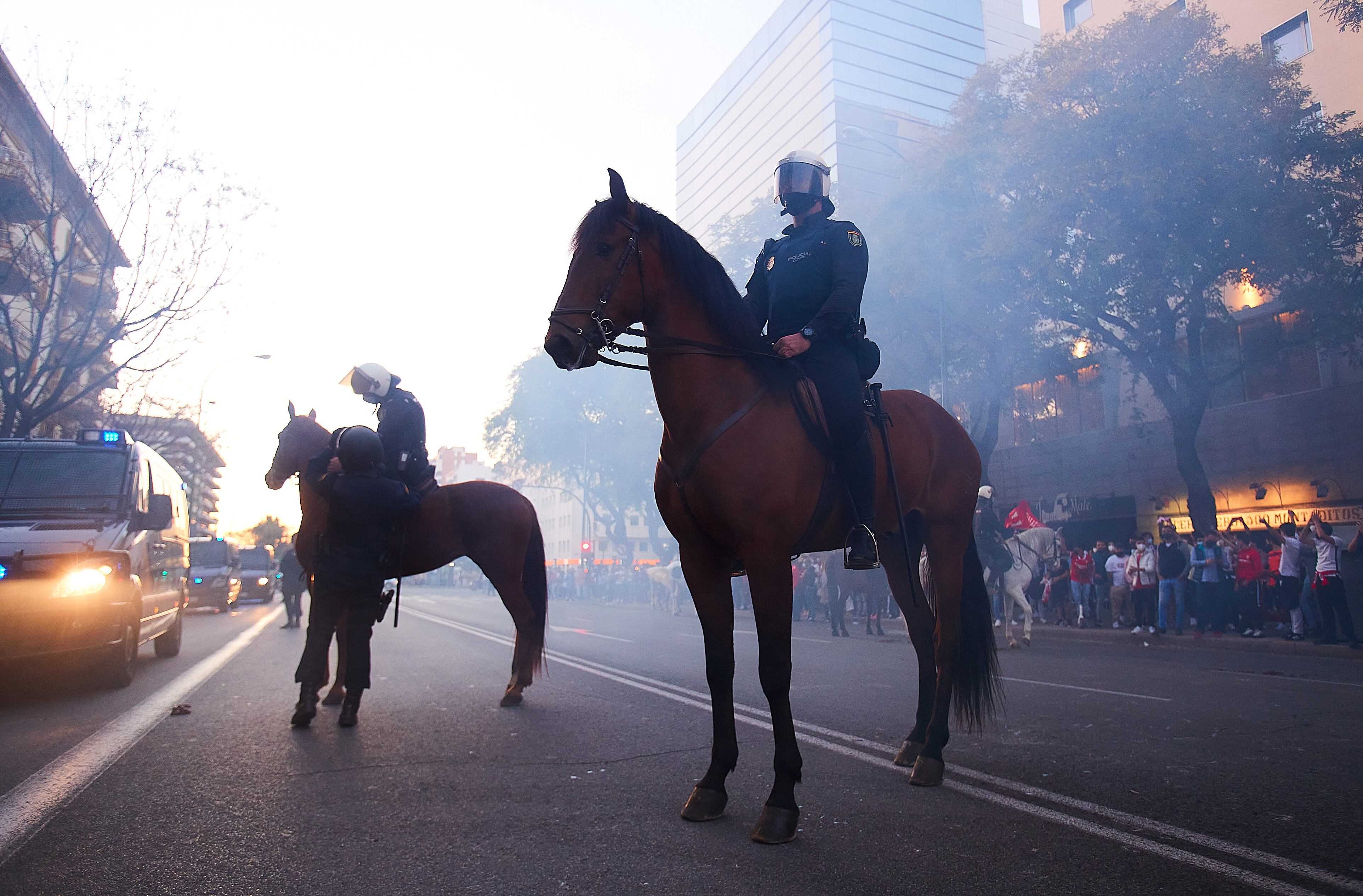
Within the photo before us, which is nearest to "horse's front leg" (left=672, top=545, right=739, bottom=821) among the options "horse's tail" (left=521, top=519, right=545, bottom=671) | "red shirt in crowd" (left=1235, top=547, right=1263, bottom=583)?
"horse's tail" (left=521, top=519, right=545, bottom=671)

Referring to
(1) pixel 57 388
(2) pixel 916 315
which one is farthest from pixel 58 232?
(2) pixel 916 315

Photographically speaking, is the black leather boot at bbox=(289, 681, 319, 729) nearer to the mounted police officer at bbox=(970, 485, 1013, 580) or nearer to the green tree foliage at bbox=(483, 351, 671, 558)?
the mounted police officer at bbox=(970, 485, 1013, 580)

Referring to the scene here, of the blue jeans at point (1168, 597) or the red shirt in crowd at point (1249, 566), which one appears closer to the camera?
the red shirt in crowd at point (1249, 566)

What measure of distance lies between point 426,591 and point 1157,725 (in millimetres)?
69221

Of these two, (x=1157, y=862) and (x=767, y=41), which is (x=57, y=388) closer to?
(x=1157, y=862)

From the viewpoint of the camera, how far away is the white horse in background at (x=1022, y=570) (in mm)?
14336

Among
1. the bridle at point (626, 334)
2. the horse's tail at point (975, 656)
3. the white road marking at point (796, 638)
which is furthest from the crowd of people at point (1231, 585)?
the bridle at point (626, 334)

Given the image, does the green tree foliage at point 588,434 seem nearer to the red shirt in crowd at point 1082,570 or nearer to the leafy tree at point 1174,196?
the leafy tree at point 1174,196

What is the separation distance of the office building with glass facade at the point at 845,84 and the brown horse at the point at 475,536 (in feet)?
189

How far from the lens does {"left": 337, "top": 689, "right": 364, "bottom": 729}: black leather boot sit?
6051mm

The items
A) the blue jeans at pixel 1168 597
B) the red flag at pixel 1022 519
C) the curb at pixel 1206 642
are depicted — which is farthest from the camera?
the red flag at pixel 1022 519

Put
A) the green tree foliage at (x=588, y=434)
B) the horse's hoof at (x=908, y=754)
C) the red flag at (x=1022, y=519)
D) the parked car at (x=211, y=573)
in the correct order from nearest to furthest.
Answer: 1. the horse's hoof at (x=908, y=754)
2. the red flag at (x=1022, y=519)
3. the parked car at (x=211, y=573)
4. the green tree foliage at (x=588, y=434)

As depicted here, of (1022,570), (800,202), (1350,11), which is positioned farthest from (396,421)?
(1350,11)

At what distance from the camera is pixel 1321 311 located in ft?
66.0
